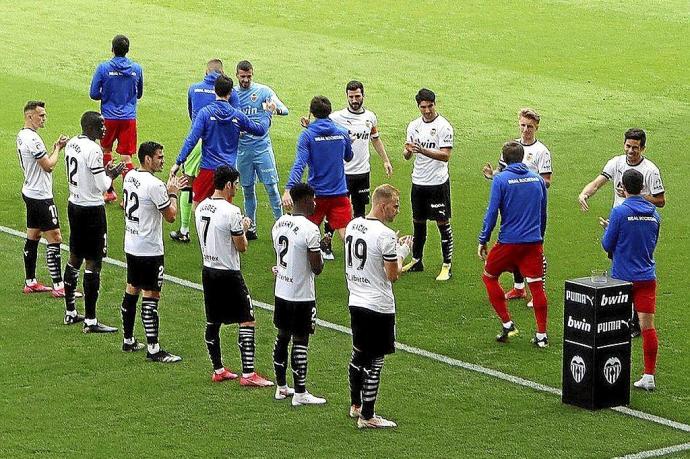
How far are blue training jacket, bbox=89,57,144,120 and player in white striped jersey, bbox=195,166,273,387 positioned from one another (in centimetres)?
787

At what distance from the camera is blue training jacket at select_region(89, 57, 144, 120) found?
20.1 meters

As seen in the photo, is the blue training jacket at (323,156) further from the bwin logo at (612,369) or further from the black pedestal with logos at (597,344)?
the bwin logo at (612,369)

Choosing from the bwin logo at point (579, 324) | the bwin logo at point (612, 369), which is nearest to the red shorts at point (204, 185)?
the bwin logo at point (579, 324)

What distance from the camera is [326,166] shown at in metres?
16.4

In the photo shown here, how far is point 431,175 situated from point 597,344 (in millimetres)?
5139

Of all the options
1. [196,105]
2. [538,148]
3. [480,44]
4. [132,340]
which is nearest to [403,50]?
[480,44]

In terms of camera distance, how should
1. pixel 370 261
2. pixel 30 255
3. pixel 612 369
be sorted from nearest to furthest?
1. pixel 370 261
2. pixel 612 369
3. pixel 30 255

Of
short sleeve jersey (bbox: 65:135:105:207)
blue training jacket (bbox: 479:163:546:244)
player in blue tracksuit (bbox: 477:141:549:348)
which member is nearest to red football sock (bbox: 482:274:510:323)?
player in blue tracksuit (bbox: 477:141:549:348)

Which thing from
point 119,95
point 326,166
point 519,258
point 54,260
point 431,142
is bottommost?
point 54,260

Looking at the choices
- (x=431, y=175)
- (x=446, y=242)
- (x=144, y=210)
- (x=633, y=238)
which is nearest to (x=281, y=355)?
(x=144, y=210)

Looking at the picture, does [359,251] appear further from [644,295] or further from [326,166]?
[326,166]

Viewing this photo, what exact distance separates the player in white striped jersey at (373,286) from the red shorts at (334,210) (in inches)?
193

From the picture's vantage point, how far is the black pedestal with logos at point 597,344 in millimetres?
12164

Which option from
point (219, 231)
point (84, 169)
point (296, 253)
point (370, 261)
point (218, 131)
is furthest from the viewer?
point (218, 131)
